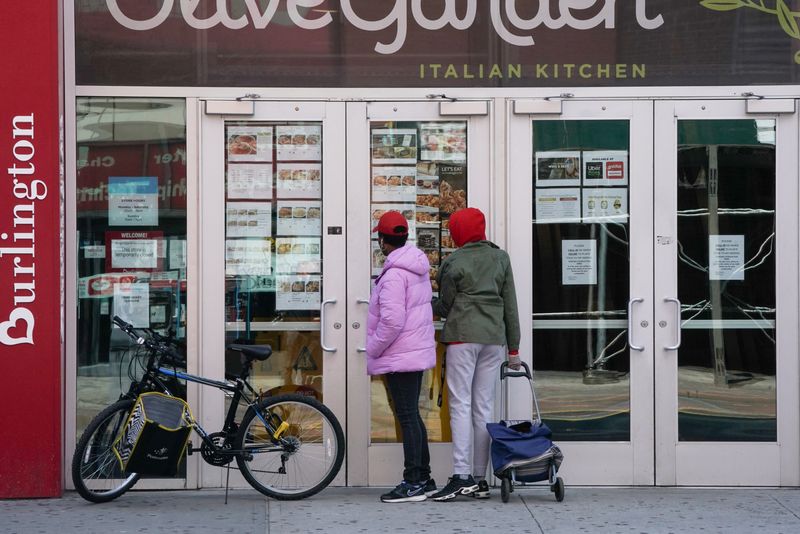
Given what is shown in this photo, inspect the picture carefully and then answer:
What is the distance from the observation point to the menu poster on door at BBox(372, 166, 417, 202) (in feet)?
25.9

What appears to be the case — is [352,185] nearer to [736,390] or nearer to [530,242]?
[530,242]

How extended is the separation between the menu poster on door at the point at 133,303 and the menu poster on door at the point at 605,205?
9.54 feet

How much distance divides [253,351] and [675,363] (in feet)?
9.00

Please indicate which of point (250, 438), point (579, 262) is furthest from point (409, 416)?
point (579, 262)

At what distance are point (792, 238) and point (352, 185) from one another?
287 centimetres

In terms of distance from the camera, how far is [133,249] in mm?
7832

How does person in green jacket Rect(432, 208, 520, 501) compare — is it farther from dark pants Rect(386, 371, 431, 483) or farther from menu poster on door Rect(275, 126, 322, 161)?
menu poster on door Rect(275, 126, 322, 161)

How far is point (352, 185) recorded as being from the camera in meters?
7.86

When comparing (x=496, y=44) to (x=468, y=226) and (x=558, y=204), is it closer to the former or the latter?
(x=558, y=204)

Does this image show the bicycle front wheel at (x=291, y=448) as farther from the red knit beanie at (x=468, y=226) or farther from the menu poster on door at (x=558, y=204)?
the menu poster on door at (x=558, y=204)

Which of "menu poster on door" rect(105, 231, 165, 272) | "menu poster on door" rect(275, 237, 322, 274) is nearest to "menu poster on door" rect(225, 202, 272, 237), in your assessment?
"menu poster on door" rect(275, 237, 322, 274)

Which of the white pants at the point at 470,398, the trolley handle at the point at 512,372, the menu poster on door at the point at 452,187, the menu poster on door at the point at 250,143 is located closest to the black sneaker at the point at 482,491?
the white pants at the point at 470,398

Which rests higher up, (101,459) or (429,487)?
(101,459)

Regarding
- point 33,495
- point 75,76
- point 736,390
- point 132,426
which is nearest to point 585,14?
point 736,390
